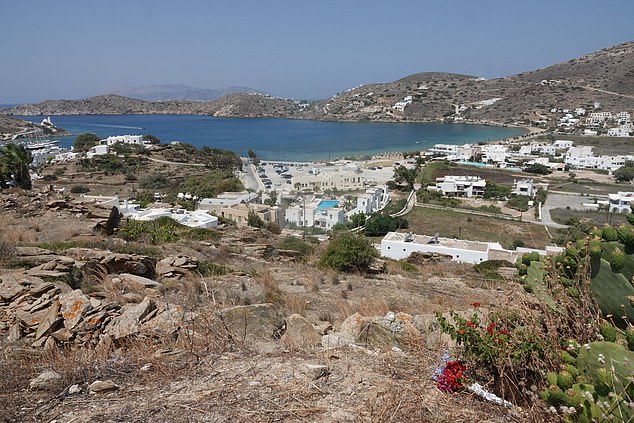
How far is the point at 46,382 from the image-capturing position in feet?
9.40

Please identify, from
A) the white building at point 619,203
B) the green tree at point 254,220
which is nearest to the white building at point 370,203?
the green tree at point 254,220

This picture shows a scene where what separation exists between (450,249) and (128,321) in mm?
17461

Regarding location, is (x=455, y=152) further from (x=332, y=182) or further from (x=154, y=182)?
(x=154, y=182)

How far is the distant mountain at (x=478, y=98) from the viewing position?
107500mm

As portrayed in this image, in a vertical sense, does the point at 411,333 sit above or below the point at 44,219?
above

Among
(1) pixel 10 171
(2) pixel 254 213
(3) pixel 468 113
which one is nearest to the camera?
(1) pixel 10 171

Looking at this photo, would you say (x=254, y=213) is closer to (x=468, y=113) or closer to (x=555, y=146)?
(x=555, y=146)

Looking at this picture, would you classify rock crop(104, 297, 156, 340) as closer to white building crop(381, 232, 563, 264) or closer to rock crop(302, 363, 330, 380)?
rock crop(302, 363, 330, 380)

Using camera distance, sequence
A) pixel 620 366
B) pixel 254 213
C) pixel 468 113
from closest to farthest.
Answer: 1. pixel 620 366
2. pixel 254 213
3. pixel 468 113

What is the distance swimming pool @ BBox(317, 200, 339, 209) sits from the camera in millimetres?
32150

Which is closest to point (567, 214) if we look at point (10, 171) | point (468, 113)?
point (10, 171)

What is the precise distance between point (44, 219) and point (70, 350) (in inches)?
393

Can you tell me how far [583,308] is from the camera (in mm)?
2744

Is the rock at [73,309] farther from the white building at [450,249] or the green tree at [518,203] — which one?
the green tree at [518,203]
